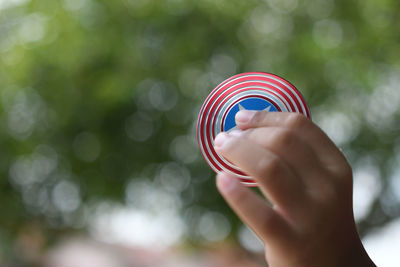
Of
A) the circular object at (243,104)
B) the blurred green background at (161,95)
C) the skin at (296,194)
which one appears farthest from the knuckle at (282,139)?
the blurred green background at (161,95)

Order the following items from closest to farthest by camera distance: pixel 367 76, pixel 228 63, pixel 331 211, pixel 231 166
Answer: pixel 331 211, pixel 231 166, pixel 367 76, pixel 228 63

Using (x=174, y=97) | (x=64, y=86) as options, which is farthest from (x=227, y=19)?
(x=64, y=86)

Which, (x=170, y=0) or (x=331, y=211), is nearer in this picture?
(x=331, y=211)

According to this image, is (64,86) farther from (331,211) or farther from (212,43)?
(331,211)

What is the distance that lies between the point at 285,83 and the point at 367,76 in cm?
227

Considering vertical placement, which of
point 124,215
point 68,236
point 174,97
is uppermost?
point 174,97

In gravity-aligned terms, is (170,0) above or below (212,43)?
above

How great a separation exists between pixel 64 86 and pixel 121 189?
88cm

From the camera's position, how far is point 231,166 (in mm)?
567

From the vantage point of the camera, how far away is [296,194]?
0.42 metres

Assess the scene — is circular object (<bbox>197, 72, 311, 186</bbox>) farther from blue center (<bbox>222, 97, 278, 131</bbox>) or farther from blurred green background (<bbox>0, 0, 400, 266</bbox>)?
blurred green background (<bbox>0, 0, 400, 266</bbox>)

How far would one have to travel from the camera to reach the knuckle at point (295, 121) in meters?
0.45

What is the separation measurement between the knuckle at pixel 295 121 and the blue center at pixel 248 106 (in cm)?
12

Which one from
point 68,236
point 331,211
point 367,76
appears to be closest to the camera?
point 331,211
